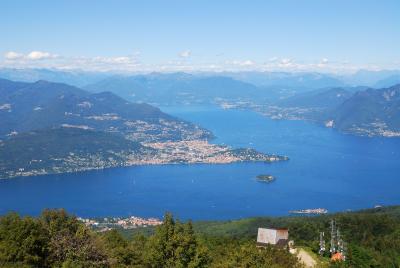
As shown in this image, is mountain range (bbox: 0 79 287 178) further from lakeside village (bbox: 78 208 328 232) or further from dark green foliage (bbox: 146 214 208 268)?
dark green foliage (bbox: 146 214 208 268)

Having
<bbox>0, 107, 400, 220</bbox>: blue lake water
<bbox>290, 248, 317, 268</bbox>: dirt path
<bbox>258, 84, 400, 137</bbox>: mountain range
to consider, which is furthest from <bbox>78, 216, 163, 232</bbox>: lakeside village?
<bbox>258, 84, 400, 137</bbox>: mountain range

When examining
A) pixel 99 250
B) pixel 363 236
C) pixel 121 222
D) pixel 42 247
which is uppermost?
pixel 42 247

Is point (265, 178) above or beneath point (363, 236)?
beneath

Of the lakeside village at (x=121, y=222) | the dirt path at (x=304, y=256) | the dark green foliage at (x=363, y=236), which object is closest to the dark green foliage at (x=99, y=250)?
the dark green foliage at (x=363, y=236)

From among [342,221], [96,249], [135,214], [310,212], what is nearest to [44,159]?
[135,214]

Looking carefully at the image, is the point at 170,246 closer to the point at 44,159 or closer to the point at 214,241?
the point at 214,241

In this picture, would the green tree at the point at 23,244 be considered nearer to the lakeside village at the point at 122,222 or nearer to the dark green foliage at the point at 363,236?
the dark green foliage at the point at 363,236

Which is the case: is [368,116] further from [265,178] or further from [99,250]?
[99,250]

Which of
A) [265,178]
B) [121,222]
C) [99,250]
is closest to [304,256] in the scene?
[99,250]
